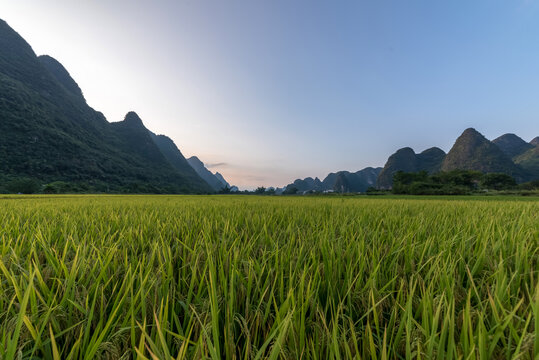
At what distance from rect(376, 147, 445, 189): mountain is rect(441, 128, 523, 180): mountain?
925 inches

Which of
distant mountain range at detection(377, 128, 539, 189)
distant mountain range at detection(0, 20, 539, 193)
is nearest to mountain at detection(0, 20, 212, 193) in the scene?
distant mountain range at detection(0, 20, 539, 193)

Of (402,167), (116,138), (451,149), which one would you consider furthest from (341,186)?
(116,138)

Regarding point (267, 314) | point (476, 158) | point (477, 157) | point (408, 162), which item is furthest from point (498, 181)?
point (408, 162)

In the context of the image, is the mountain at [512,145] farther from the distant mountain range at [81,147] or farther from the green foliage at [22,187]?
the green foliage at [22,187]

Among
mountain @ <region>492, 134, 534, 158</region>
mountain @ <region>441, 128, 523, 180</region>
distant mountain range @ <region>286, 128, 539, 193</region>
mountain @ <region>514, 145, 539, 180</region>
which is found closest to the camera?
mountain @ <region>441, 128, 523, 180</region>

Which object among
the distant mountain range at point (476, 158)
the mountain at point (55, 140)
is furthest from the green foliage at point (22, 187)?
the distant mountain range at point (476, 158)

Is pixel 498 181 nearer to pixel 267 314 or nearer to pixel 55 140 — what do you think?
pixel 267 314

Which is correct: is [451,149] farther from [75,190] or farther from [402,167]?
[75,190]

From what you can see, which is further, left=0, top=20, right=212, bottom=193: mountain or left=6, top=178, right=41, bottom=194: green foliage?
left=0, top=20, right=212, bottom=193: mountain

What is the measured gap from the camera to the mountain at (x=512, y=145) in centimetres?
11412

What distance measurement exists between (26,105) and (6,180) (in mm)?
36453

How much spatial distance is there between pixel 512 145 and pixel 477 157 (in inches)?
2509

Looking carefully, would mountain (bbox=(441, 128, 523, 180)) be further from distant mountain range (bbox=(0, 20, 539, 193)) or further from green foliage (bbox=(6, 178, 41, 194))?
green foliage (bbox=(6, 178, 41, 194))

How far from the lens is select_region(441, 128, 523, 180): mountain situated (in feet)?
260
